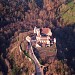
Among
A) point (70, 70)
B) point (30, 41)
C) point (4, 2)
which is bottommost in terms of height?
point (70, 70)

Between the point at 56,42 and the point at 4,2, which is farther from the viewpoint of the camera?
the point at 4,2

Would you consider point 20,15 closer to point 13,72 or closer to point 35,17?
point 35,17

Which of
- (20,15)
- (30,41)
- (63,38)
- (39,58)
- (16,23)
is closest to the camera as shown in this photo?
(39,58)

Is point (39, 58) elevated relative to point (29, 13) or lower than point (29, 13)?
lower

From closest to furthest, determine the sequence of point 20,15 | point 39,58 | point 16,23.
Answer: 1. point 39,58
2. point 16,23
3. point 20,15

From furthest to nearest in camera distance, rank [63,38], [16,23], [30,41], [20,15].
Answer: [20,15] < [16,23] < [63,38] < [30,41]

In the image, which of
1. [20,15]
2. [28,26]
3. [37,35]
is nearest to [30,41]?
[37,35]

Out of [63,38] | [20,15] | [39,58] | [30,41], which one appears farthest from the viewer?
[20,15]

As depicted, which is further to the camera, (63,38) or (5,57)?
(63,38)

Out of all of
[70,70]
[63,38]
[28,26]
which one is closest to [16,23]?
[28,26]

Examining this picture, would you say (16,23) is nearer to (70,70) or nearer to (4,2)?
(4,2)
